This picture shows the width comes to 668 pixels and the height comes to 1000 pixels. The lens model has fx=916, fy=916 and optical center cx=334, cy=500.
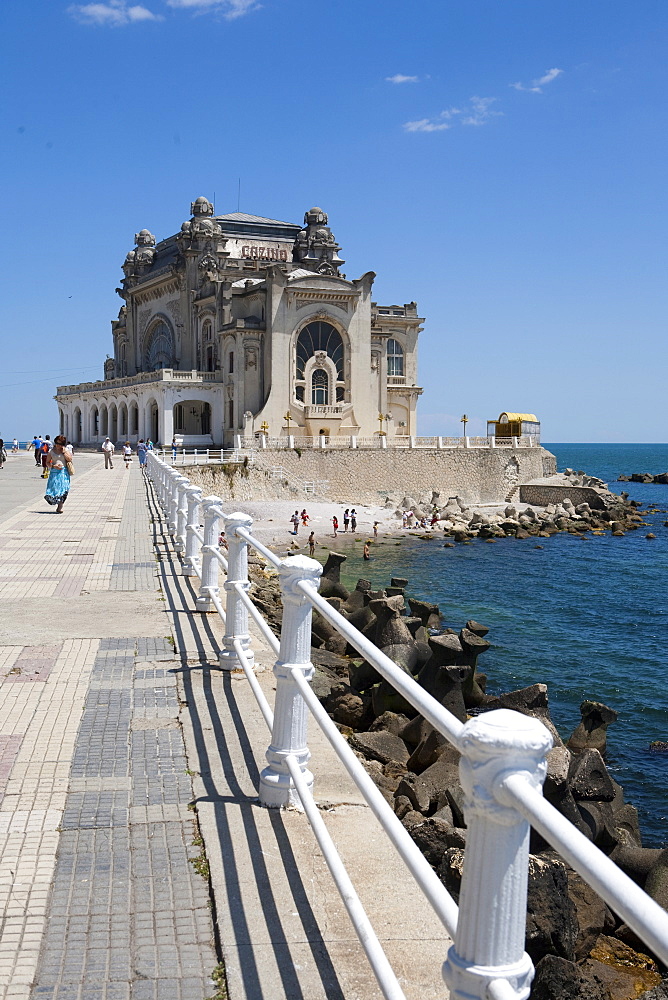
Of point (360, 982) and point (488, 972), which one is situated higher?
point (488, 972)

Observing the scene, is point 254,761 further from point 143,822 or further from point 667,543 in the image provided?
point 667,543

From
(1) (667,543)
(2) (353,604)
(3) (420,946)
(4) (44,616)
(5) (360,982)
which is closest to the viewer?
(5) (360,982)

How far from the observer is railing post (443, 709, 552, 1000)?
189 centimetres

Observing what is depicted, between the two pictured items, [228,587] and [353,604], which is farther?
[353,604]

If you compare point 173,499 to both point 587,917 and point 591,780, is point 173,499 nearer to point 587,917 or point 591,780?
point 591,780

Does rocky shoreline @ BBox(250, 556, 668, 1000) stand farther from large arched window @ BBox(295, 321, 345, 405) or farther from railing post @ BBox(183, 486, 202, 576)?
large arched window @ BBox(295, 321, 345, 405)

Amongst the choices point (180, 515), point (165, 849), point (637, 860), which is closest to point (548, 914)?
point (165, 849)

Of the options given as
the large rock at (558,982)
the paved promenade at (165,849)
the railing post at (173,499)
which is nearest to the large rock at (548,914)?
the large rock at (558,982)

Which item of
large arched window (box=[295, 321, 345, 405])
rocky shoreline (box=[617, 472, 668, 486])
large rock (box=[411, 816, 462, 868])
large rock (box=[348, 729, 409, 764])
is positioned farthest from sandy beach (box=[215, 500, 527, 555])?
rocky shoreline (box=[617, 472, 668, 486])

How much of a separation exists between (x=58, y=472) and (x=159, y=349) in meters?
51.3

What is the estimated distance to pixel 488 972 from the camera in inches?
78.0

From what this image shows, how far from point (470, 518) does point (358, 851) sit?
47.9m

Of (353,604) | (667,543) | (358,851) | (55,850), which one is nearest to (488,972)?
(358,851)

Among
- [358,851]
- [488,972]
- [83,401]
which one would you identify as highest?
[83,401]
